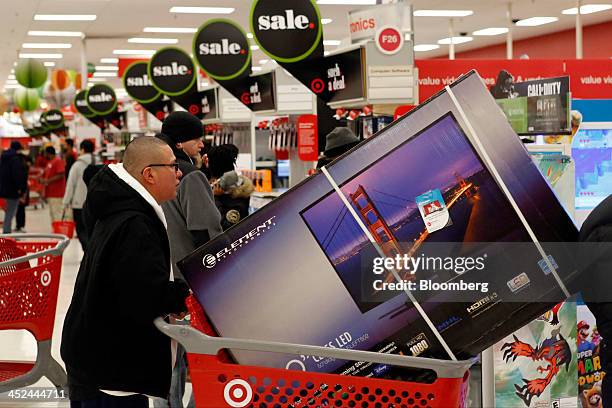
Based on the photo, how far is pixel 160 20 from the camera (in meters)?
17.6

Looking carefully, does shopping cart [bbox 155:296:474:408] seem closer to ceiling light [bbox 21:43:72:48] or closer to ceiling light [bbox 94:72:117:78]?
ceiling light [bbox 21:43:72:48]

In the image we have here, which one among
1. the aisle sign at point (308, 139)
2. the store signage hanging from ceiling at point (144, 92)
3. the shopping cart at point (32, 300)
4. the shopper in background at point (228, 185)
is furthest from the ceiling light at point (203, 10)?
the shopping cart at point (32, 300)

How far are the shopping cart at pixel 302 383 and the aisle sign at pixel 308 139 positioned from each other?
521 cm

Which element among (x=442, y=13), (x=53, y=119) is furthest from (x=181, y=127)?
(x=53, y=119)

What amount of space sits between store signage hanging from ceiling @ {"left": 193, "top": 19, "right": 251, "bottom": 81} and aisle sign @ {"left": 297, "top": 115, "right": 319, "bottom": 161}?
6.95 ft

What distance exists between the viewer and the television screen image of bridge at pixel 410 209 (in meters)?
1.84

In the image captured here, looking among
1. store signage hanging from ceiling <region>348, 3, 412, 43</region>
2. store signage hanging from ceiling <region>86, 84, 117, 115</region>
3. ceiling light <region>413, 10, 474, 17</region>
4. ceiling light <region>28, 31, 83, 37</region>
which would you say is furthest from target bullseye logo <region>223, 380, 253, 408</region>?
ceiling light <region>28, 31, 83, 37</region>

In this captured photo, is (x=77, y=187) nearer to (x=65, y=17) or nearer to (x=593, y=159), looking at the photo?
(x=65, y=17)

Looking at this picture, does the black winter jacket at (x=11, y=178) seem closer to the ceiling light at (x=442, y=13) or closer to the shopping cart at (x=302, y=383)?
the ceiling light at (x=442, y=13)

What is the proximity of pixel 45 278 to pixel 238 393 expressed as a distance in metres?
2.59

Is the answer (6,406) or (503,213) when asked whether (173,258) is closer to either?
(6,406)

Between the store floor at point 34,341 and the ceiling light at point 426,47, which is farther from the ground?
the ceiling light at point 426,47

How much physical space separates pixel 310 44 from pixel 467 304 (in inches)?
198

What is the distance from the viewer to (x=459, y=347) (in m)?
1.89
